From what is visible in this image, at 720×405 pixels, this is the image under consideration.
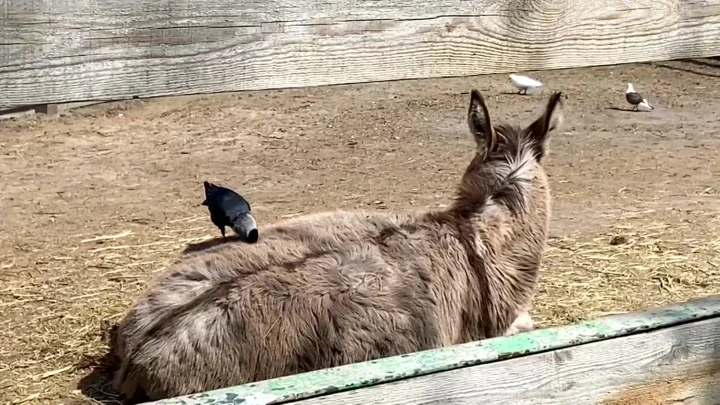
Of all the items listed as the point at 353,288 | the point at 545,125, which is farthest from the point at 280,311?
the point at 545,125

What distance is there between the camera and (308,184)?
746cm

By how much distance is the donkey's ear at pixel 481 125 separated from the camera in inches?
172

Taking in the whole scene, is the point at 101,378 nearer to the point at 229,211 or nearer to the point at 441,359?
the point at 229,211

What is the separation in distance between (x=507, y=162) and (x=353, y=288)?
3.67 ft

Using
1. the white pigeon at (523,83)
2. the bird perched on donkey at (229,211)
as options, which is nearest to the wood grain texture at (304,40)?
the bird perched on donkey at (229,211)

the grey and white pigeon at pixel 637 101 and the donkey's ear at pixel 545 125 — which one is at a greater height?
the donkey's ear at pixel 545 125

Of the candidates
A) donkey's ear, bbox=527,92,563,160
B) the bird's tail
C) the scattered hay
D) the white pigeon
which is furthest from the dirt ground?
donkey's ear, bbox=527,92,563,160

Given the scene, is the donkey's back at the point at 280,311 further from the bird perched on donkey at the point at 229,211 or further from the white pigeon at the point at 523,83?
the white pigeon at the point at 523,83

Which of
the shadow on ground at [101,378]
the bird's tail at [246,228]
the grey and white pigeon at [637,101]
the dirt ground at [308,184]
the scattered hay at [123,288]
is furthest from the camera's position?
Result: the grey and white pigeon at [637,101]

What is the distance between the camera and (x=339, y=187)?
738cm

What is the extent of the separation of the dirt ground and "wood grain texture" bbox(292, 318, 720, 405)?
2.50 meters

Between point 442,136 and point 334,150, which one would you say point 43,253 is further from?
point 442,136

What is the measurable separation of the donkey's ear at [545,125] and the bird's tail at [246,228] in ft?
4.51

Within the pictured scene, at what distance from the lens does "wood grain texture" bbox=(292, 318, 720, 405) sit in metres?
1.84
